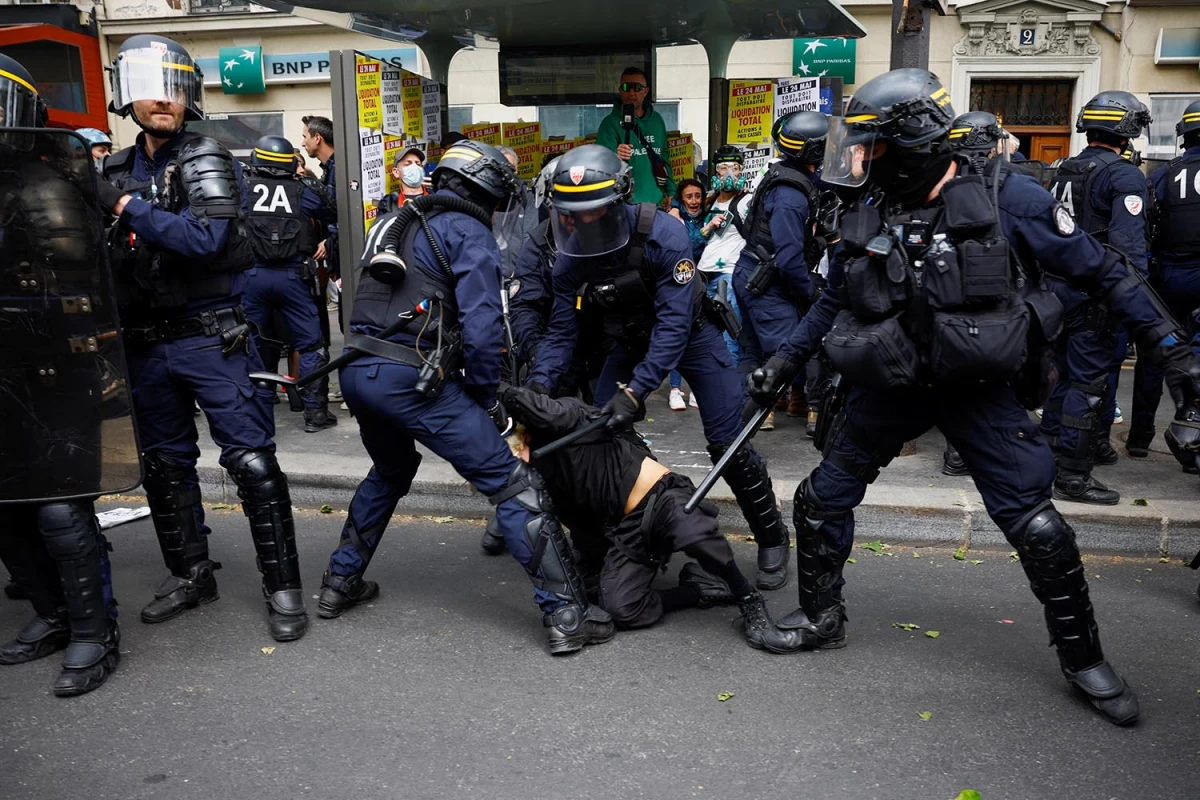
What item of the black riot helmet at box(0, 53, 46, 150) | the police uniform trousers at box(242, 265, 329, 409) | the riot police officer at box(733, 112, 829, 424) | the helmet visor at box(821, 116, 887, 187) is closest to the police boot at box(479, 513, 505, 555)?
the riot police officer at box(733, 112, 829, 424)

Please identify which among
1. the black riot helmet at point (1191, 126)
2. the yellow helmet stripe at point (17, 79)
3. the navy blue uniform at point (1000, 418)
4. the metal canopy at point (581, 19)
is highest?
the metal canopy at point (581, 19)

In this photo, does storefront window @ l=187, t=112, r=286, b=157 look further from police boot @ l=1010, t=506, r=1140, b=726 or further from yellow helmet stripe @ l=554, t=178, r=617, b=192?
police boot @ l=1010, t=506, r=1140, b=726

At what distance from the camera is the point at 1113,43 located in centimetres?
1256

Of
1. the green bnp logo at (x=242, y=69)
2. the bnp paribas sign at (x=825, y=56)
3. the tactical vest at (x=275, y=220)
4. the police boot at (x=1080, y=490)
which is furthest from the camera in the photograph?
the green bnp logo at (x=242, y=69)

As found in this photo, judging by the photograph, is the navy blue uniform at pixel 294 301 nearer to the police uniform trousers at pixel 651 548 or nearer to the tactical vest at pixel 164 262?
the tactical vest at pixel 164 262

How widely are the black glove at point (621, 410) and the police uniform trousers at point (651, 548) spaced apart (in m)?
0.28

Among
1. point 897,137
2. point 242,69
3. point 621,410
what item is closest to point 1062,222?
point 897,137

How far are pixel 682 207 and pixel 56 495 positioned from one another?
5.52 m

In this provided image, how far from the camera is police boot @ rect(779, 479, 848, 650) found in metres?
3.64

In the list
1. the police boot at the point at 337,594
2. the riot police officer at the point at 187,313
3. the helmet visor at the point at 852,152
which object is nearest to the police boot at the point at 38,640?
the riot police officer at the point at 187,313

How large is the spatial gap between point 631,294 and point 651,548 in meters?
1.01

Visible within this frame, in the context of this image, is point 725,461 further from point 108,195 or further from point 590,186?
point 108,195

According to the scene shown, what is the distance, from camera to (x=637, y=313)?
4406mm

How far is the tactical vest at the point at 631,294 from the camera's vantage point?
4234 millimetres
